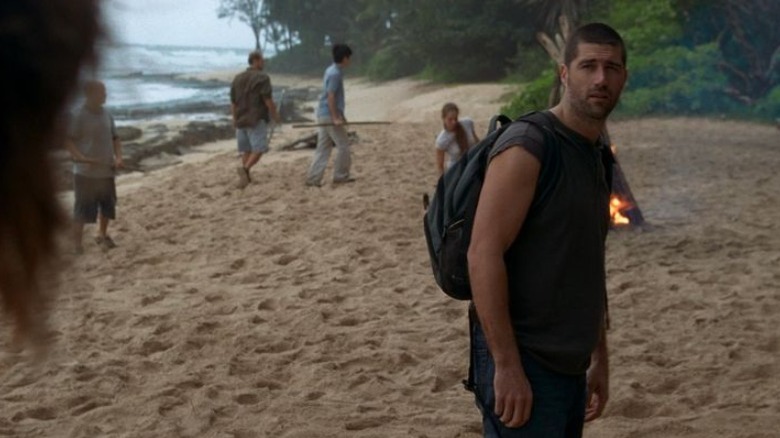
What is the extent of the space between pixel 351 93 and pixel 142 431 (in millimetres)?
44483

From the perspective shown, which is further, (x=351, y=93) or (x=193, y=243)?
(x=351, y=93)

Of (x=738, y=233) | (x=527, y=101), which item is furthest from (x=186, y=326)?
(x=527, y=101)

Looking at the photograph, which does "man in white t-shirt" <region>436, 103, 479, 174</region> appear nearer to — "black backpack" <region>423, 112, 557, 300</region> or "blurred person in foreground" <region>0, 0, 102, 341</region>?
"black backpack" <region>423, 112, 557, 300</region>

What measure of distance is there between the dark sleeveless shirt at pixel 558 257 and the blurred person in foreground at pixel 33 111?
6.33 ft

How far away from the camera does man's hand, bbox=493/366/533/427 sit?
2.73 meters

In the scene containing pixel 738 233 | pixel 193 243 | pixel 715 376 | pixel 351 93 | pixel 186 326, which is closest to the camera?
pixel 715 376

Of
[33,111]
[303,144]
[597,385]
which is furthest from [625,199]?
[303,144]

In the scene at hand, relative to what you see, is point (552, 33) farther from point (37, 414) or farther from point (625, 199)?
point (37, 414)

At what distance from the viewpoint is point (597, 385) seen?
10.7 ft

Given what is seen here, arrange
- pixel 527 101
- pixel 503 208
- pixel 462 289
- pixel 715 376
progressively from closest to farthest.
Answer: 1. pixel 503 208
2. pixel 462 289
3. pixel 715 376
4. pixel 527 101

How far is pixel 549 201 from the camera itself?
8.98 ft

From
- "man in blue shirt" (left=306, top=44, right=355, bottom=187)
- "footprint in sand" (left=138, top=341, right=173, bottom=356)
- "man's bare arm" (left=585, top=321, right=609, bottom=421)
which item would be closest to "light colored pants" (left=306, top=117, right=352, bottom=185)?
"man in blue shirt" (left=306, top=44, right=355, bottom=187)

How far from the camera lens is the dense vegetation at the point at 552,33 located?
21.2 metres

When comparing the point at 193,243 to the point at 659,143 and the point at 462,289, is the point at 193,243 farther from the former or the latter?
the point at 659,143
